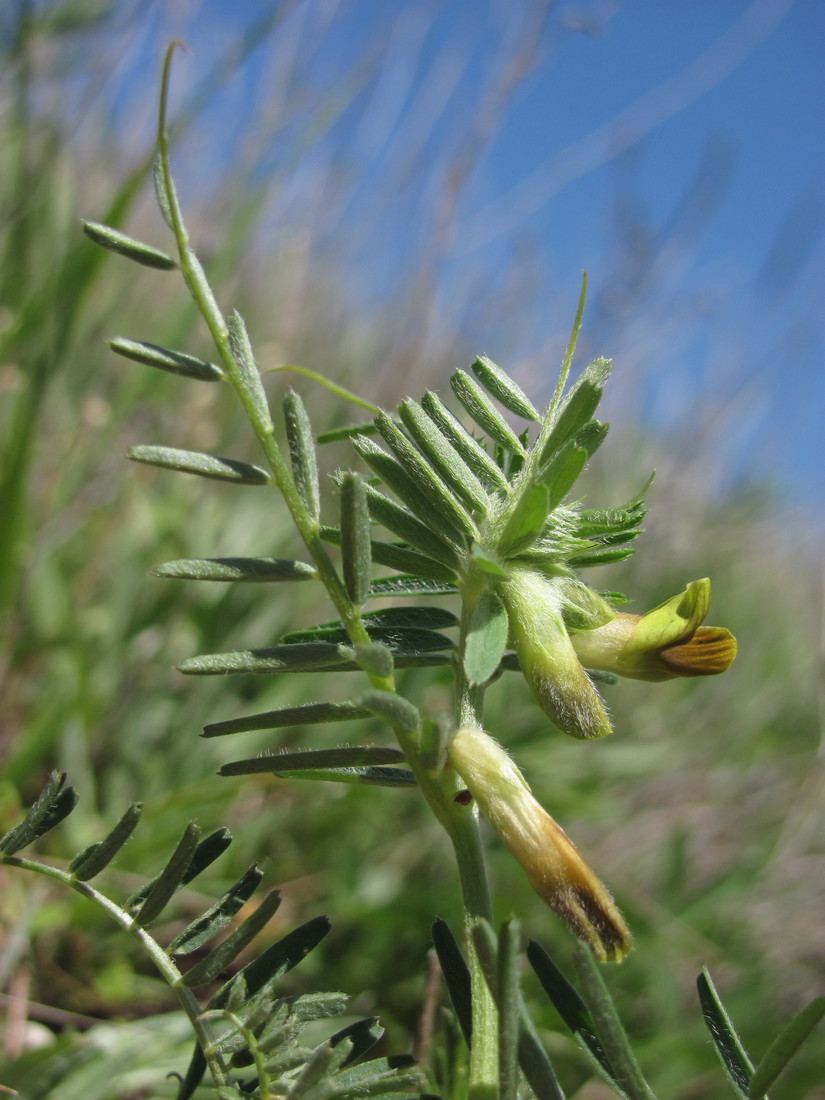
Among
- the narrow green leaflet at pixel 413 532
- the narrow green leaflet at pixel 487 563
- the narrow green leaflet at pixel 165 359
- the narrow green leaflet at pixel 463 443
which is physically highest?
the narrow green leaflet at pixel 463 443

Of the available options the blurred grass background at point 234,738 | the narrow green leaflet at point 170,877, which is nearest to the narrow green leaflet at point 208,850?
the narrow green leaflet at point 170,877

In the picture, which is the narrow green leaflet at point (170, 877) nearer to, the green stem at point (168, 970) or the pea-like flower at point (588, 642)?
the green stem at point (168, 970)

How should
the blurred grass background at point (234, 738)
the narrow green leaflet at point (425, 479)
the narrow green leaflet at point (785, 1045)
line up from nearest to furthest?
the narrow green leaflet at point (785, 1045)
the narrow green leaflet at point (425, 479)
the blurred grass background at point (234, 738)

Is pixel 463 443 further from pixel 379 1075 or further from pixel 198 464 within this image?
pixel 379 1075

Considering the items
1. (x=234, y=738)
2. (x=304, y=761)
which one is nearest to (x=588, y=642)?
(x=304, y=761)

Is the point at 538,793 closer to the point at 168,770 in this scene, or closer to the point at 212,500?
the point at 168,770

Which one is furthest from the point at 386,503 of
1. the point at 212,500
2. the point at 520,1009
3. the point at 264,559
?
the point at 212,500

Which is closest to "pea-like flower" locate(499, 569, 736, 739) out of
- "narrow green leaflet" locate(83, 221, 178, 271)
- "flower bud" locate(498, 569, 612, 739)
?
"flower bud" locate(498, 569, 612, 739)
